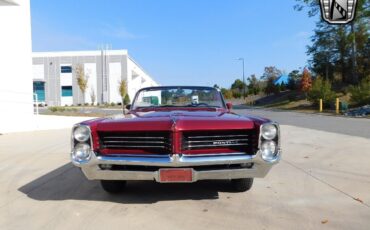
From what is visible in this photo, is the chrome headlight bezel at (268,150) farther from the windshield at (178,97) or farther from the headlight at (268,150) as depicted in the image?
the windshield at (178,97)

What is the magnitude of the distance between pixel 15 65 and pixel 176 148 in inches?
510

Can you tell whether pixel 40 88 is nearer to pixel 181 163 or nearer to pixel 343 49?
→ pixel 343 49

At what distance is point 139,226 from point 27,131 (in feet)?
43.4

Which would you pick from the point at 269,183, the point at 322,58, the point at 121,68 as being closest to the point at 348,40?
the point at 322,58

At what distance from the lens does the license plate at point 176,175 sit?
4452 mm

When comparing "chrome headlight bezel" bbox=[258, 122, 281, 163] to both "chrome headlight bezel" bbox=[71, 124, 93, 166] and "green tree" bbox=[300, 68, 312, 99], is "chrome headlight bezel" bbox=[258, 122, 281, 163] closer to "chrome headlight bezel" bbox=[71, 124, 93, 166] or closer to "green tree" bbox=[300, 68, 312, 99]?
"chrome headlight bezel" bbox=[71, 124, 93, 166]

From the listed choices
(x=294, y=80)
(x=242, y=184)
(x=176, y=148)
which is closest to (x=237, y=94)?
(x=294, y=80)

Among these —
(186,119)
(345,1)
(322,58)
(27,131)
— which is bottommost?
(27,131)

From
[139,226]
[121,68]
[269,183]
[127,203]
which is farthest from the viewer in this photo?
[121,68]

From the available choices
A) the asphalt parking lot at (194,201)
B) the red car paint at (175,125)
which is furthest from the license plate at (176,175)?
the asphalt parking lot at (194,201)

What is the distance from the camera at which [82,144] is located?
15.5ft

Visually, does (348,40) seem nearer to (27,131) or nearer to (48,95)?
(27,131)
